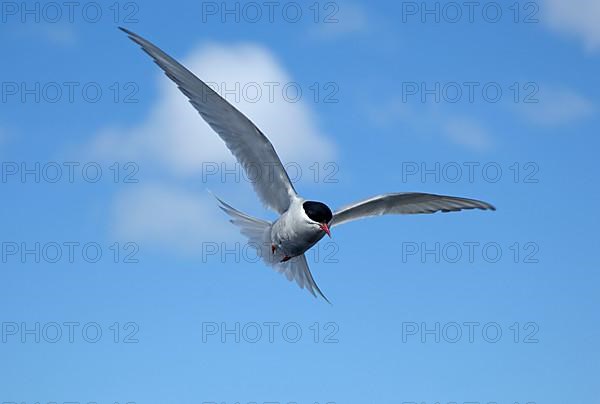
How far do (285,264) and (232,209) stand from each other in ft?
2.63

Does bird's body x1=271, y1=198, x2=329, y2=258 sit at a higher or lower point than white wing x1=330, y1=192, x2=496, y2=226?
lower

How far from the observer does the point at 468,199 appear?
336 inches

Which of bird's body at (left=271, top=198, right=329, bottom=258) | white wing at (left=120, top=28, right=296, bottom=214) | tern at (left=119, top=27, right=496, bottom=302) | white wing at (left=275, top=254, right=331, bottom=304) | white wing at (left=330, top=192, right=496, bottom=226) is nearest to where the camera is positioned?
bird's body at (left=271, top=198, right=329, bottom=258)

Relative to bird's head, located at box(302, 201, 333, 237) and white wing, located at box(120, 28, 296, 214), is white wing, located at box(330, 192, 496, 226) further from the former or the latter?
bird's head, located at box(302, 201, 333, 237)

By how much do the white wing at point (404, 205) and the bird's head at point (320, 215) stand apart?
761 millimetres

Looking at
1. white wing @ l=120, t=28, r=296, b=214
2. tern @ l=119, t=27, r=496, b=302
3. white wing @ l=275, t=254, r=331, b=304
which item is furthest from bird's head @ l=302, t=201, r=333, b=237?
white wing @ l=275, t=254, r=331, b=304

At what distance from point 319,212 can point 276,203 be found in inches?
41.7

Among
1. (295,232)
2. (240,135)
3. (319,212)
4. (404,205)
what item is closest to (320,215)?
(319,212)

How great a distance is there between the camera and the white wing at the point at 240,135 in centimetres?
776

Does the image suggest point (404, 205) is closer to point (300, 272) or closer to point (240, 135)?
point (300, 272)

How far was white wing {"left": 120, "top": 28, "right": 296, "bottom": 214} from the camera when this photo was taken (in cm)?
776

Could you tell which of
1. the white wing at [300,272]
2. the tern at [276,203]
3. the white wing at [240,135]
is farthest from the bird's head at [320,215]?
the white wing at [300,272]

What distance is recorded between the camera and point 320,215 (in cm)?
738

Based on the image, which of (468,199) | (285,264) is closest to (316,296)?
(285,264)
